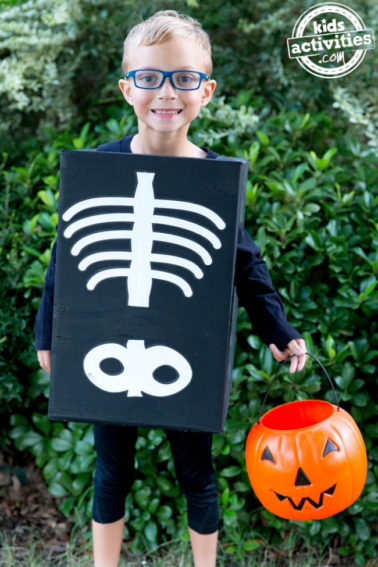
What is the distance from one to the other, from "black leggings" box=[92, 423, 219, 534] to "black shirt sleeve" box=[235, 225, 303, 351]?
0.38 metres

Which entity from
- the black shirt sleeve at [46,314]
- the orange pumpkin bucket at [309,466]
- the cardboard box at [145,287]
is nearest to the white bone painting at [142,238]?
the cardboard box at [145,287]

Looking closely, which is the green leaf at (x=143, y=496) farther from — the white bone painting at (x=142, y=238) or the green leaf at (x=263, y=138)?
the green leaf at (x=263, y=138)

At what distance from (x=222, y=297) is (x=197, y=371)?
208mm

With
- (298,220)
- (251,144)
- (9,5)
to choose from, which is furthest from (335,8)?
(9,5)

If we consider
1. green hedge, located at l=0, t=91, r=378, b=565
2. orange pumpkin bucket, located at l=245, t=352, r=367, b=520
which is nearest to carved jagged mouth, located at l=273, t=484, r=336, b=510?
orange pumpkin bucket, located at l=245, t=352, r=367, b=520

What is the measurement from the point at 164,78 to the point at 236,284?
619 mm

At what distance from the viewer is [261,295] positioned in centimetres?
193

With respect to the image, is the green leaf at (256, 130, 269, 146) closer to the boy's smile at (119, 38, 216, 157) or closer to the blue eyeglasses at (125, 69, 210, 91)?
the boy's smile at (119, 38, 216, 157)

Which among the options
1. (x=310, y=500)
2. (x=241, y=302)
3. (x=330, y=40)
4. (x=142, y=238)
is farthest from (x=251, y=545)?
(x=330, y=40)

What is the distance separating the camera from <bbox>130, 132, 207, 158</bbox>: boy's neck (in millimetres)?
1887

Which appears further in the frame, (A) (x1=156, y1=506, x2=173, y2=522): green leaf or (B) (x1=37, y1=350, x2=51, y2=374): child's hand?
(A) (x1=156, y1=506, x2=173, y2=522): green leaf

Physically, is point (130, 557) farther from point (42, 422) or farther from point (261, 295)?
point (261, 295)

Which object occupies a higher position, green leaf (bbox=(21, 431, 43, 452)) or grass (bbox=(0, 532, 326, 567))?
green leaf (bbox=(21, 431, 43, 452))

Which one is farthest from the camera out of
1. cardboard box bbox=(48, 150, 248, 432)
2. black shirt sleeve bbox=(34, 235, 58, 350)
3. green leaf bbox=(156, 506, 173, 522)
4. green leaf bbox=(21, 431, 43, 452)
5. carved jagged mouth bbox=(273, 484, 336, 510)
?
green leaf bbox=(21, 431, 43, 452)
